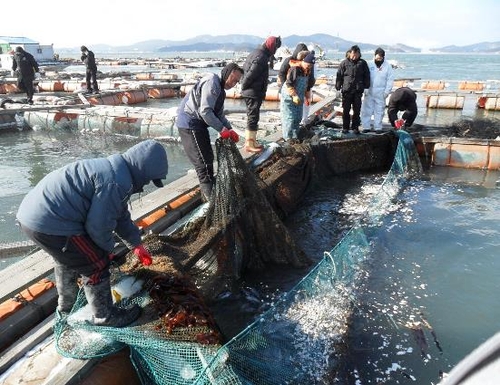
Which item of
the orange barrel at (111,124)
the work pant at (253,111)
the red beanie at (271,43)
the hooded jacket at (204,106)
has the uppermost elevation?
the red beanie at (271,43)

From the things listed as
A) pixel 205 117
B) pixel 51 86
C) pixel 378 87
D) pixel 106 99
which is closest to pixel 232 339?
pixel 205 117

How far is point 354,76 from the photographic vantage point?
822 centimetres

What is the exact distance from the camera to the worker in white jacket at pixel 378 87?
8617 mm

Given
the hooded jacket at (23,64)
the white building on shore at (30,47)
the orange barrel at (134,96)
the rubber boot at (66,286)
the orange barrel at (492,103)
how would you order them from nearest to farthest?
the rubber boot at (66,286) → the hooded jacket at (23,64) → the orange barrel at (492,103) → the orange barrel at (134,96) → the white building on shore at (30,47)

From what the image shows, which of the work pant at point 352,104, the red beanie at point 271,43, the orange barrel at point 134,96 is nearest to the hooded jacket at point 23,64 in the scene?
the orange barrel at point 134,96

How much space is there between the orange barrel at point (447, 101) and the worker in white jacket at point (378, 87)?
399 inches

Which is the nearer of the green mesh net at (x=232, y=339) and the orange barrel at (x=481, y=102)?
the green mesh net at (x=232, y=339)

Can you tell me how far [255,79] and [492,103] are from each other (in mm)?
14520

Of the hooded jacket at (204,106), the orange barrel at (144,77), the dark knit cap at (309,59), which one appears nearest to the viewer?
the hooded jacket at (204,106)

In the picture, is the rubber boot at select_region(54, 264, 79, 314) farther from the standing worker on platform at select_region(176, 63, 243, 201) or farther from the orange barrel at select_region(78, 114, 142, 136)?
the orange barrel at select_region(78, 114, 142, 136)

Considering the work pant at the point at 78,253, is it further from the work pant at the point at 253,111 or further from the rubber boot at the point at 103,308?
the work pant at the point at 253,111

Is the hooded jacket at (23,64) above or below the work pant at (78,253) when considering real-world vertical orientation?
above

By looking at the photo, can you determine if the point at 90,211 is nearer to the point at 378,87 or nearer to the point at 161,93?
the point at 378,87

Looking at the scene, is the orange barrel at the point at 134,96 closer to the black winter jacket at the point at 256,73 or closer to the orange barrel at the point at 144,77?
the orange barrel at the point at 144,77
